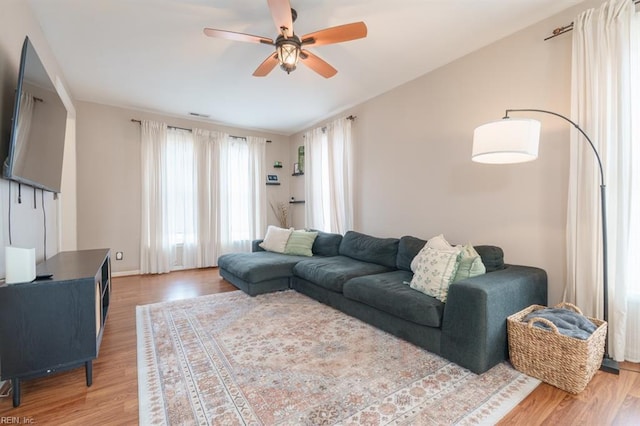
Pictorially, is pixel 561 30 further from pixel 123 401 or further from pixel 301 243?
pixel 123 401

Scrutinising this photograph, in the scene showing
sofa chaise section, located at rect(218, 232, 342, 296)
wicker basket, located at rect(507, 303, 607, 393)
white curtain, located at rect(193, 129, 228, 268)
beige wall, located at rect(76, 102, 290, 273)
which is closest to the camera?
wicker basket, located at rect(507, 303, 607, 393)

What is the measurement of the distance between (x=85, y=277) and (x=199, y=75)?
2617 millimetres

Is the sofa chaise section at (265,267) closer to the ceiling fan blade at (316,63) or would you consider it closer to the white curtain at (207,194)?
the white curtain at (207,194)

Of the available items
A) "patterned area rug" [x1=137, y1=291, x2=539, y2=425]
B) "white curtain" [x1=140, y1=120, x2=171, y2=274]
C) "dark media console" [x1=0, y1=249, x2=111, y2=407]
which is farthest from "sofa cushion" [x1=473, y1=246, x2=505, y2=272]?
"white curtain" [x1=140, y1=120, x2=171, y2=274]

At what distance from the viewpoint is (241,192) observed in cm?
568

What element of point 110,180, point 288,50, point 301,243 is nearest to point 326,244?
point 301,243

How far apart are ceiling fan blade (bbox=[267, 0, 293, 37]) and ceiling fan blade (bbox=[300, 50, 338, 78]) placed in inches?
11.2

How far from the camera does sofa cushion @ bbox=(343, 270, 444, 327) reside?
2160mm

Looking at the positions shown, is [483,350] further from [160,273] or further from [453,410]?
[160,273]

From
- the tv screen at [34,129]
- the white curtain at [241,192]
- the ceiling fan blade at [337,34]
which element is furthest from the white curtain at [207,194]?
the ceiling fan blade at [337,34]

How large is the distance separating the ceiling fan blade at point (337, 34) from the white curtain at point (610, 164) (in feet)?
5.50

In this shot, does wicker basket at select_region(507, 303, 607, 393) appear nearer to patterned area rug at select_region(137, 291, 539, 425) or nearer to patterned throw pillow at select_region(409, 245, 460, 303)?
patterned area rug at select_region(137, 291, 539, 425)

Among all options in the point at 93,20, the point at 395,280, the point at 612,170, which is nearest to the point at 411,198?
the point at 395,280

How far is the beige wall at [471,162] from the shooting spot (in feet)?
7.89
